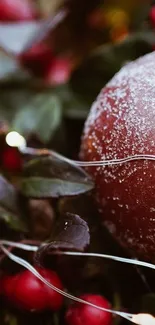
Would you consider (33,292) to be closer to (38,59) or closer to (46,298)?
(46,298)

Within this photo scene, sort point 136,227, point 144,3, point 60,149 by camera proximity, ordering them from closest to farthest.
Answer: point 136,227 → point 60,149 → point 144,3

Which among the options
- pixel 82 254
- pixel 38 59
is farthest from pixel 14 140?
pixel 38 59

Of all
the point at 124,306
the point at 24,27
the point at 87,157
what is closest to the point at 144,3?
the point at 24,27

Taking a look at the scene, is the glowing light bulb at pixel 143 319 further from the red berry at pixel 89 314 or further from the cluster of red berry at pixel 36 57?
the cluster of red berry at pixel 36 57

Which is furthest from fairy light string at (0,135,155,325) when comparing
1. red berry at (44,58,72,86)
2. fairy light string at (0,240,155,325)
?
red berry at (44,58,72,86)

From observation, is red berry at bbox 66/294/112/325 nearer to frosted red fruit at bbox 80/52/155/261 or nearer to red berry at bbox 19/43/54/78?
frosted red fruit at bbox 80/52/155/261

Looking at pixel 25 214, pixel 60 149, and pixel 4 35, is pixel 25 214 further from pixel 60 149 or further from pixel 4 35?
pixel 4 35
